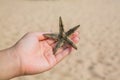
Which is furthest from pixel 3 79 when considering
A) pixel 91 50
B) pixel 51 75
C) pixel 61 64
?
pixel 91 50

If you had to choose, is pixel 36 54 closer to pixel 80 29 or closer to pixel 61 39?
pixel 61 39

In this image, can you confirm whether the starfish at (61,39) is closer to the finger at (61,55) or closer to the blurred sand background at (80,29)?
the finger at (61,55)

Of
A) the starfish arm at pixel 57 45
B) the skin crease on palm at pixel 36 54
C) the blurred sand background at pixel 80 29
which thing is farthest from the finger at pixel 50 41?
the blurred sand background at pixel 80 29

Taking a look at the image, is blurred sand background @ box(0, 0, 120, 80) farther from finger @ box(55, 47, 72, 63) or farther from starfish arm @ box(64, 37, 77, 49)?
finger @ box(55, 47, 72, 63)

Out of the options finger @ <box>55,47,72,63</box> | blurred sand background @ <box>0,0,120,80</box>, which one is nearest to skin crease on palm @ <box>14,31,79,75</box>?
finger @ <box>55,47,72,63</box>

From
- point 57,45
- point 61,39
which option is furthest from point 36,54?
point 61,39

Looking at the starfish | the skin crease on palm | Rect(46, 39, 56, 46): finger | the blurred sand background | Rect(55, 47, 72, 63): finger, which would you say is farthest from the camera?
the blurred sand background
